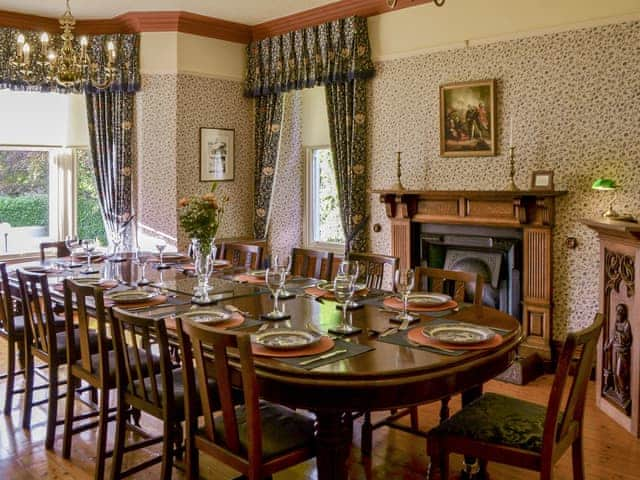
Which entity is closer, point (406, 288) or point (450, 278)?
point (406, 288)

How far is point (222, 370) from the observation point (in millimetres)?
2143

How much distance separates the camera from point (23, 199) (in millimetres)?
6535

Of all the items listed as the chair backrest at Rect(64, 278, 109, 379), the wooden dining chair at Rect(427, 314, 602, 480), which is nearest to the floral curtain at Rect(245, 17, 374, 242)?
the chair backrest at Rect(64, 278, 109, 379)

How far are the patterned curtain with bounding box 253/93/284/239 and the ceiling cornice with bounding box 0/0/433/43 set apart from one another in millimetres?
697

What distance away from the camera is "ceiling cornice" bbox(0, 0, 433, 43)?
226 inches

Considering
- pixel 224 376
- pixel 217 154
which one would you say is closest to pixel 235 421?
pixel 224 376

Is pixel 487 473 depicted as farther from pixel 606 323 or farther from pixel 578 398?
pixel 606 323

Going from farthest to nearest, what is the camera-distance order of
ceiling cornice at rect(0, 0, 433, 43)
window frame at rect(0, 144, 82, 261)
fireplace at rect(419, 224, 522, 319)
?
1. window frame at rect(0, 144, 82, 261)
2. ceiling cornice at rect(0, 0, 433, 43)
3. fireplace at rect(419, 224, 522, 319)

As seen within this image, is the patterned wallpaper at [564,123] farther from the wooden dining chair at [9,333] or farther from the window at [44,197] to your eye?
the window at [44,197]

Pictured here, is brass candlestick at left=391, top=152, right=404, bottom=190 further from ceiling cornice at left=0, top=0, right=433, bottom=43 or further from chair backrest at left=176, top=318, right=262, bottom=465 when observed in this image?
chair backrest at left=176, top=318, right=262, bottom=465

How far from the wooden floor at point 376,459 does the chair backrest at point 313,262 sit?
0.99 m

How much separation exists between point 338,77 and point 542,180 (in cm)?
213

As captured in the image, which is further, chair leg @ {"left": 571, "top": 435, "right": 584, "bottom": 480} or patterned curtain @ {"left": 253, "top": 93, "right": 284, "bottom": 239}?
patterned curtain @ {"left": 253, "top": 93, "right": 284, "bottom": 239}

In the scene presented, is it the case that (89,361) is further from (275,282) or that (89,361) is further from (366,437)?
(366,437)
